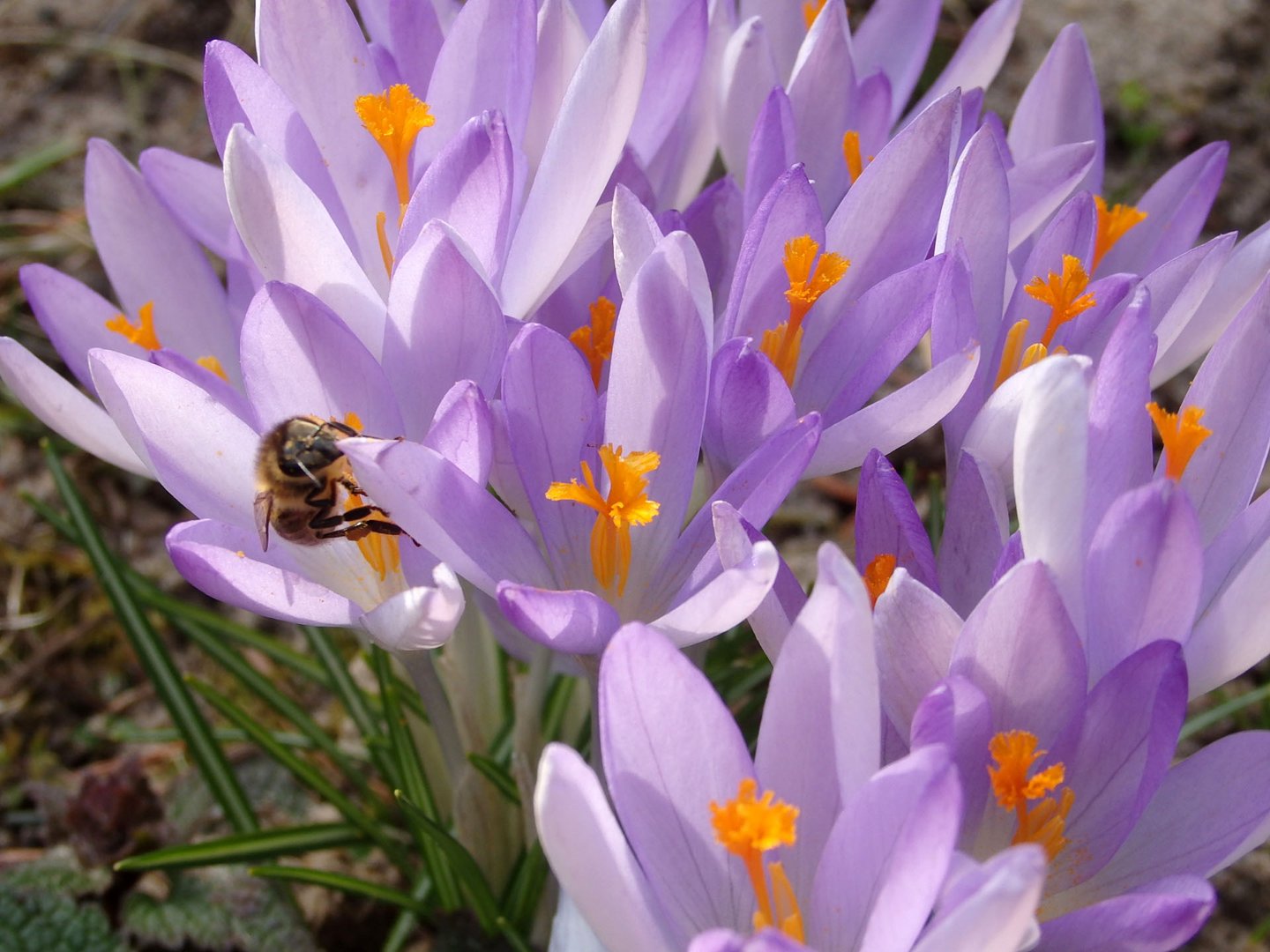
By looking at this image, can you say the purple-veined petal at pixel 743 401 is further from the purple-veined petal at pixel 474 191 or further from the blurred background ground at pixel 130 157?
the blurred background ground at pixel 130 157

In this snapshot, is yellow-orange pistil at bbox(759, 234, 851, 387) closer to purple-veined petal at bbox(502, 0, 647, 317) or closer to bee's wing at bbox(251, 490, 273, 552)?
purple-veined petal at bbox(502, 0, 647, 317)

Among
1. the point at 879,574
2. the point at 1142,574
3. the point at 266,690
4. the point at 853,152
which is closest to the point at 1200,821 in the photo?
the point at 1142,574

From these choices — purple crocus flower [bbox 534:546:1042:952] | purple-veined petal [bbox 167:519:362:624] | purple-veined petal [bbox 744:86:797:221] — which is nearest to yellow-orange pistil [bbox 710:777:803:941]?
purple crocus flower [bbox 534:546:1042:952]

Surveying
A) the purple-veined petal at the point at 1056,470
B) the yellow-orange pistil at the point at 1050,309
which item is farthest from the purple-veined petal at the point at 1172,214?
the purple-veined petal at the point at 1056,470

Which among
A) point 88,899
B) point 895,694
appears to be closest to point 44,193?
point 88,899

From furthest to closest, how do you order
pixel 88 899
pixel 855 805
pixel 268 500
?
pixel 88 899, pixel 268 500, pixel 855 805

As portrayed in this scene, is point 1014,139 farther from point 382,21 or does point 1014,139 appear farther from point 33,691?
point 33,691
